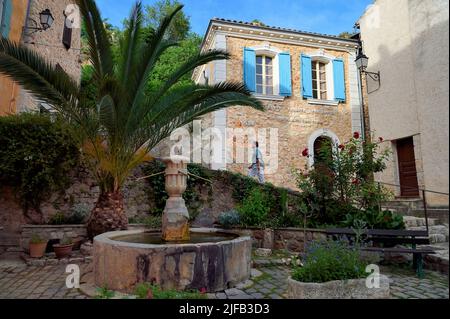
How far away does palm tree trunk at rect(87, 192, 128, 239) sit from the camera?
5.61 metres

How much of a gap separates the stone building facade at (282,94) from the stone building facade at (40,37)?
17.6 feet

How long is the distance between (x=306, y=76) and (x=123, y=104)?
824cm

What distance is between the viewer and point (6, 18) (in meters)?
7.46

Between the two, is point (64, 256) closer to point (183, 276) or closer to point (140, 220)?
point (140, 220)

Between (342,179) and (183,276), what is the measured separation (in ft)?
14.6

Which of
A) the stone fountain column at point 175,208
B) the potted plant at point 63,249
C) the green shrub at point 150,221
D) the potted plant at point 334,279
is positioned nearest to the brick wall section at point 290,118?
the green shrub at point 150,221

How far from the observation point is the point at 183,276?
3355mm

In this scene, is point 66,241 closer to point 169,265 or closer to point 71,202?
point 71,202

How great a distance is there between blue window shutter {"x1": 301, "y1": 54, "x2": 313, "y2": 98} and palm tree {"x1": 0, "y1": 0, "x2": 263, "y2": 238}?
6.44 metres

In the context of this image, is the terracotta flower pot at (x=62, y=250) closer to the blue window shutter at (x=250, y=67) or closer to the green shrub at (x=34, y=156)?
the green shrub at (x=34, y=156)

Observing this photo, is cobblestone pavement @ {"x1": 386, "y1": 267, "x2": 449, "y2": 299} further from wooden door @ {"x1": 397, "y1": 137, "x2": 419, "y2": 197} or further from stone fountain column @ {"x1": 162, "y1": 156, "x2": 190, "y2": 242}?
wooden door @ {"x1": 397, "y1": 137, "x2": 419, "y2": 197}

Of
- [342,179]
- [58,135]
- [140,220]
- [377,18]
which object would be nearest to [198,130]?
[140,220]

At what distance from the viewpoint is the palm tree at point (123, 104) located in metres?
5.17

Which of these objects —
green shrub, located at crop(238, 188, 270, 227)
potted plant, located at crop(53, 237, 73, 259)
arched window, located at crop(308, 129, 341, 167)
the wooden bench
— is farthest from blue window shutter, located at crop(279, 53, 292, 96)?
potted plant, located at crop(53, 237, 73, 259)
